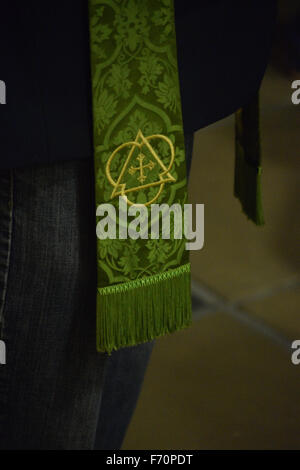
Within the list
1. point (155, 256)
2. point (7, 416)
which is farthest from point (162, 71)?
point (7, 416)

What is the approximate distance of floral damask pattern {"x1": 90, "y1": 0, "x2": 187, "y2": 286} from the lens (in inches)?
20.5

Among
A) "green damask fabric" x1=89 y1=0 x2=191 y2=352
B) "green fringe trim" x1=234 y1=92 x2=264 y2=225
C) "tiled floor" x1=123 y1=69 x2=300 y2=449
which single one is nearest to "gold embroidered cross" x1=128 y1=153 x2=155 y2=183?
"green damask fabric" x1=89 y1=0 x2=191 y2=352

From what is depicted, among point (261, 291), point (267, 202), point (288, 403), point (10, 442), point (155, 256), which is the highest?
point (267, 202)

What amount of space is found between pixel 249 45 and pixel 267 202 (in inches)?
53.3

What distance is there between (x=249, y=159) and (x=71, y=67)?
0.31 m

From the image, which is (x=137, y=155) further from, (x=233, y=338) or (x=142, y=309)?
(x=233, y=338)

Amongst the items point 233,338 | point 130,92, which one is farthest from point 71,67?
point 233,338

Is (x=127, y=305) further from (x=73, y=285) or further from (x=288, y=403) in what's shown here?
(x=288, y=403)

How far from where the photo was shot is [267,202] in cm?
194

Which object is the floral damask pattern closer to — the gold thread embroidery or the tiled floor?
the gold thread embroidery

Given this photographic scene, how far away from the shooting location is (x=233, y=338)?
1.48m

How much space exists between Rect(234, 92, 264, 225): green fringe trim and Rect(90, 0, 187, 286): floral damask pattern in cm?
17

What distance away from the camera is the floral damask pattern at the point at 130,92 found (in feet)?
1.70

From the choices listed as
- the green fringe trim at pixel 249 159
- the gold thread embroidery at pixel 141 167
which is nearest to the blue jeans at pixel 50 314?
the gold thread embroidery at pixel 141 167
